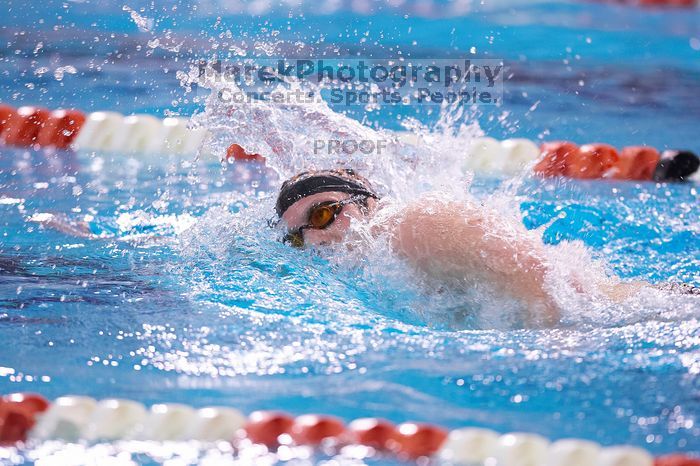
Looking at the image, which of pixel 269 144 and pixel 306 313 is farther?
pixel 269 144

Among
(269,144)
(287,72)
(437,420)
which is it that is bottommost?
(437,420)

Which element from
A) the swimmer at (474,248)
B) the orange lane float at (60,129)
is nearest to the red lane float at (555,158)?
the swimmer at (474,248)

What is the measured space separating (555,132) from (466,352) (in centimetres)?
298

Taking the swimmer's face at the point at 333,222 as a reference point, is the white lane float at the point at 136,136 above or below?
above

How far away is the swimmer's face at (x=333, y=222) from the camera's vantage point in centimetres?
239

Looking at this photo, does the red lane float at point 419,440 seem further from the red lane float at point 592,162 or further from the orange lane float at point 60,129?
the orange lane float at point 60,129

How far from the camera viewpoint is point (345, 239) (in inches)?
94.3

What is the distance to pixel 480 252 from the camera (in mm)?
2180

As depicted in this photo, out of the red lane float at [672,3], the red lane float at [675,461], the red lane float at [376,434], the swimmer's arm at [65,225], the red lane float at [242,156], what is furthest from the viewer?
the red lane float at [672,3]

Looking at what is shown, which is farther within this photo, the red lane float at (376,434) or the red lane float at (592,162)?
the red lane float at (592,162)

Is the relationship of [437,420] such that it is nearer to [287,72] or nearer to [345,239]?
[345,239]

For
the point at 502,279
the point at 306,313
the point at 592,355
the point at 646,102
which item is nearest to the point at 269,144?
the point at 306,313

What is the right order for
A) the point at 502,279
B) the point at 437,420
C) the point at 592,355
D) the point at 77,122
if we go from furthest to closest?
the point at 77,122 → the point at 502,279 → the point at 592,355 → the point at 437,420

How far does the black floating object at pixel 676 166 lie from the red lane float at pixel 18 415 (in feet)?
10.2
